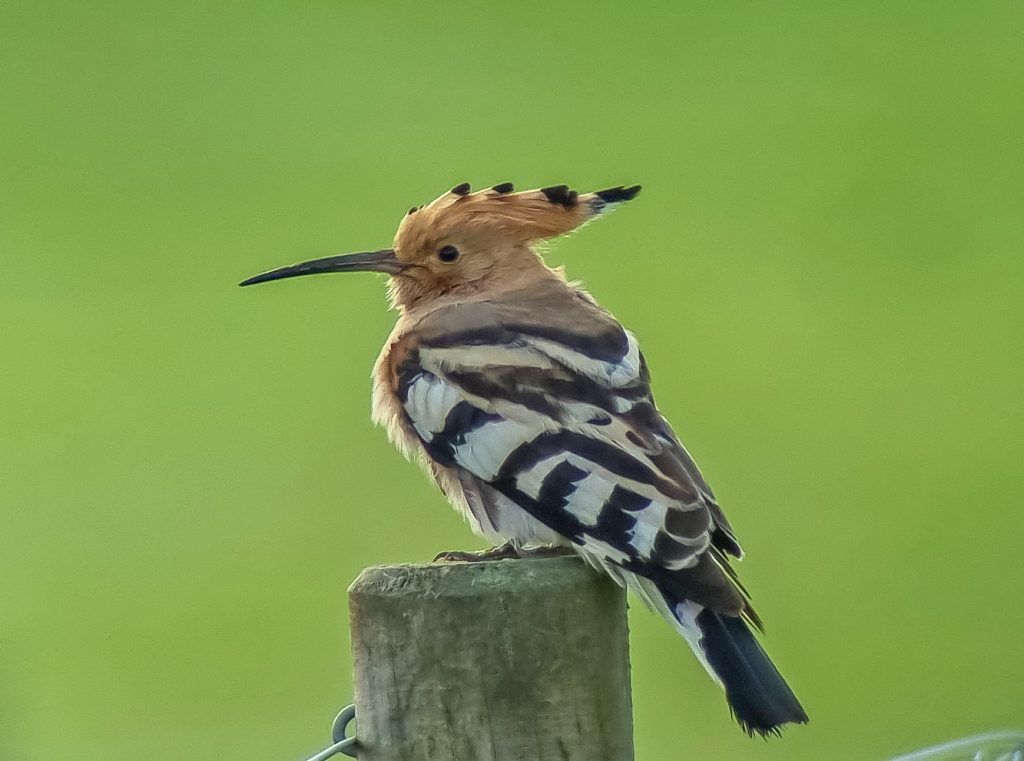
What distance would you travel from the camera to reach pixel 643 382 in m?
2.16

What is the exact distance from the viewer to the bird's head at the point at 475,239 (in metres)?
2.47

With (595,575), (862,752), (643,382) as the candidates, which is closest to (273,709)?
(862,752)

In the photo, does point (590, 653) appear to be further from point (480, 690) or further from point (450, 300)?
point (450, 300)

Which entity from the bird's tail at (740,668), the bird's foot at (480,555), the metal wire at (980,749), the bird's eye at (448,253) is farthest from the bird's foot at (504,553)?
the bird's eye at (448,253)

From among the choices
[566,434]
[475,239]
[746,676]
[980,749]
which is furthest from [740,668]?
[475,239]

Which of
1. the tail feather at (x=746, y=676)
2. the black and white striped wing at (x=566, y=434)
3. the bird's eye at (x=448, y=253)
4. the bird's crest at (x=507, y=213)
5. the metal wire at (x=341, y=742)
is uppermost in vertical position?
the bird's crest at (x=507, y=213)

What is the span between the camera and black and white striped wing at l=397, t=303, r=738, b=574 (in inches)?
70.2

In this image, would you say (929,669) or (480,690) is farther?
(929,669)

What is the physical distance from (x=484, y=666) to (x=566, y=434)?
662mm

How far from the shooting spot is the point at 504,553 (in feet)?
6.61

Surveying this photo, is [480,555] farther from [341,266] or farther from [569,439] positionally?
[341,266]

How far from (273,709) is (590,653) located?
8.39 feet

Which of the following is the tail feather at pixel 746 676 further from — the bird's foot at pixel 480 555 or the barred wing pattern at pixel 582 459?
the bird's foot at pixel 480 555

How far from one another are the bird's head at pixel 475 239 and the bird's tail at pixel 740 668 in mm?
890
